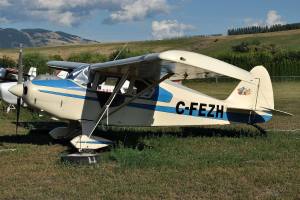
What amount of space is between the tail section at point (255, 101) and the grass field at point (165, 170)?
0.53 meters

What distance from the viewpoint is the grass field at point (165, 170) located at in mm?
6109

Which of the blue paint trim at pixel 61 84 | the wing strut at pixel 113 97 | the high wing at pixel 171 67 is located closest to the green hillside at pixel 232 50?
the blue paint trim at pixel 61 84

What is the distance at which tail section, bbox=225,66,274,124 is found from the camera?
11414mm

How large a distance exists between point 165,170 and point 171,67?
214cm

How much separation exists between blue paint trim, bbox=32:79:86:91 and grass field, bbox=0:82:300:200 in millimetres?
1309

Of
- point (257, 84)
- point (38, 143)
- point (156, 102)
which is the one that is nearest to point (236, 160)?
point (156, 102)

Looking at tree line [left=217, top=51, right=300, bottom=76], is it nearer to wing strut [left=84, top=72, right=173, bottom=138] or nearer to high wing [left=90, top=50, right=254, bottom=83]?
wing strut [left=84, top=72, right=173, bottom=138]

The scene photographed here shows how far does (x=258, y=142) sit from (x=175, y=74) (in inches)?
105

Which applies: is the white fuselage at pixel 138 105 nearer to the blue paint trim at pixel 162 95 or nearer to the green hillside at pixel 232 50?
the blue paint trim at pixel 162 95

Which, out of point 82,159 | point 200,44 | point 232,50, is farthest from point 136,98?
point 200,44

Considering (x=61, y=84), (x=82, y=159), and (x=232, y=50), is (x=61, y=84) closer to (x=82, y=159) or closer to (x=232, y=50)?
(x=82, y=159)

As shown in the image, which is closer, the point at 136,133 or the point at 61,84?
the point at 61,84

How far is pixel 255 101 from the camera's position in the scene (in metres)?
11.4

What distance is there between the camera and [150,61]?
812 cm
